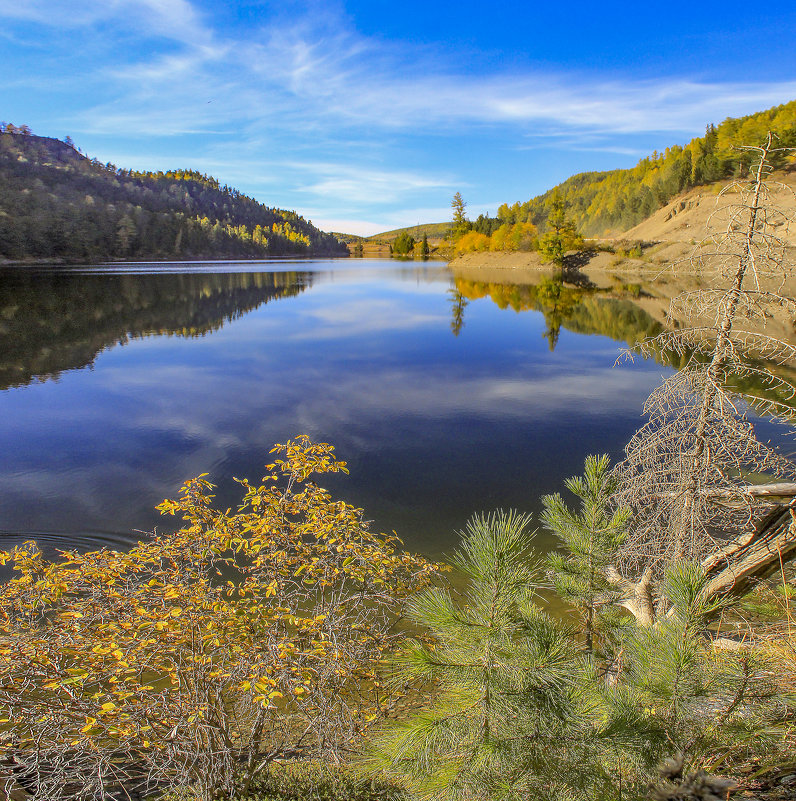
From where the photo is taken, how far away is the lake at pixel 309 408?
34.1 ft

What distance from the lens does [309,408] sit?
53.6 ft

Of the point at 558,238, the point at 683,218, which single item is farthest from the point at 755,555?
the point at 683,218

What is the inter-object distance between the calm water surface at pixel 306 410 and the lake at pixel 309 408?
0.21 feet

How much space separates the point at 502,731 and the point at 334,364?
2096cm

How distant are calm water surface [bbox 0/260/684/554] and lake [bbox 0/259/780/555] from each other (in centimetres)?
6

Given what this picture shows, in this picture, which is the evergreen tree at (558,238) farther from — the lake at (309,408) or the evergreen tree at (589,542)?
the evergreen tree at (589,542)

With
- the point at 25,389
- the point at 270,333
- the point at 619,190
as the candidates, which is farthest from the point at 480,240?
the point at 25,389

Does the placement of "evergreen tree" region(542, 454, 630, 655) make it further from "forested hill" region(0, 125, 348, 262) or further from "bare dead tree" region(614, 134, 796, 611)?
"forested hill" region(0, 125, 348, 262)

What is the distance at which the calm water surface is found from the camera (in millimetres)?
10406

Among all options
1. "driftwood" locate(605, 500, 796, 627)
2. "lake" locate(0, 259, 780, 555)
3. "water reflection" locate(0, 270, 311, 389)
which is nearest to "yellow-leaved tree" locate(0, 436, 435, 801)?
"lake" locate(0, 259, 780, 555)

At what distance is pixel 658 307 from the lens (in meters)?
38.4

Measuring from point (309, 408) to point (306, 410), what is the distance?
8.8 inches

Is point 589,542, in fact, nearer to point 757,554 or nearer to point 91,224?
point 757,554

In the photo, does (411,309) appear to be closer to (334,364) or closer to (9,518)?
(334,364)
